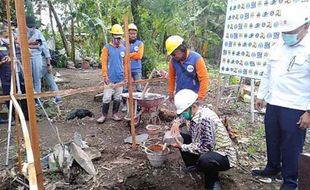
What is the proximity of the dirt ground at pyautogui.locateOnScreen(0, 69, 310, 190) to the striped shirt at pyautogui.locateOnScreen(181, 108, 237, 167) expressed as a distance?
22.0 inches

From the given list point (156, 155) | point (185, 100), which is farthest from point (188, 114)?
point (156, 155)

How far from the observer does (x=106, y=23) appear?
12.5 m

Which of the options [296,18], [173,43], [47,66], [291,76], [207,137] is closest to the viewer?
[296,18]

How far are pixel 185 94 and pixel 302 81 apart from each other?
1.16 meters

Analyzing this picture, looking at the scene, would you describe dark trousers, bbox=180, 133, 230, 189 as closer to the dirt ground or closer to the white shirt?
the dirt ground

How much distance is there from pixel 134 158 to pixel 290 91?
2.19 metres

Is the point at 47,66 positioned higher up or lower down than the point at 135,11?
lower down

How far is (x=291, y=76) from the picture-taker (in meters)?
3.00

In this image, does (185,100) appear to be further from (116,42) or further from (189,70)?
(116,42)

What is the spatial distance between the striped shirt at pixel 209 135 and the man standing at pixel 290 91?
580 mm

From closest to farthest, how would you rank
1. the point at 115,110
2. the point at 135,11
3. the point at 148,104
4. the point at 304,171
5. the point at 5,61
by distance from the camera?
→ the point at 304,171
the point at 148,104
the point at 5,61
the point at 115,110
the point at 135,11

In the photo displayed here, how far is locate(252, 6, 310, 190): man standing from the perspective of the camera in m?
2.92

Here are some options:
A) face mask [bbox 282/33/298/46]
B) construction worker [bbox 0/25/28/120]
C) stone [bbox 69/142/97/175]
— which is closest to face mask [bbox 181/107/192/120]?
face mask [bbox 282/33/298/46]

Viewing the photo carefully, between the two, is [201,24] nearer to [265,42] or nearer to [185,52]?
[265,42]
